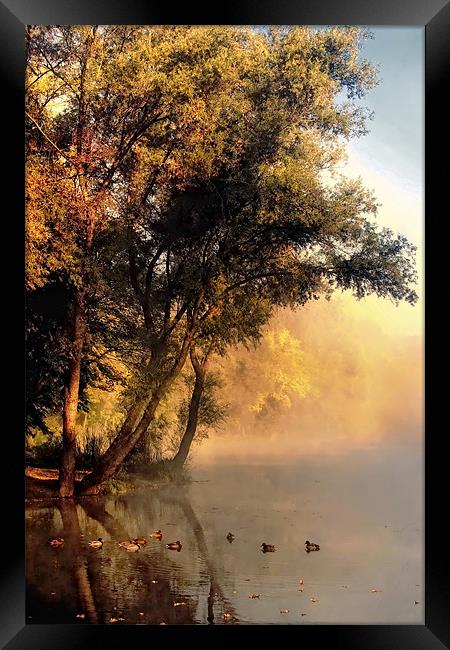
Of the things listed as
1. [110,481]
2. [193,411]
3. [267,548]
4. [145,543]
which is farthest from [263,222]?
[145,543]

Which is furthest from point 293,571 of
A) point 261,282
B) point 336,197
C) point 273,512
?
point 336,197

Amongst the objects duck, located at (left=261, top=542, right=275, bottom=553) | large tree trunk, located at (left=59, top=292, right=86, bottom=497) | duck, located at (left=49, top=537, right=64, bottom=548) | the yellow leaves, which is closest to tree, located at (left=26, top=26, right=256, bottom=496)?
large tree trunk, located at (left=59, top=292, right=86, bottom=497)

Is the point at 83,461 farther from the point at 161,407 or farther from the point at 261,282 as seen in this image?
the point at 261,282

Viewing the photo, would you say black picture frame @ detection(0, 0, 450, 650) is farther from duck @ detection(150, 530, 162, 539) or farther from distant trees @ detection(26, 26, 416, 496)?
duck @ detection(150, 530, 162, 539)

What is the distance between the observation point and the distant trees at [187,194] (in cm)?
505

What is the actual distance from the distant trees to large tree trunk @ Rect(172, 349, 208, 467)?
16 mm

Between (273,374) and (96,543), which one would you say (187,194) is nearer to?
(273,374)

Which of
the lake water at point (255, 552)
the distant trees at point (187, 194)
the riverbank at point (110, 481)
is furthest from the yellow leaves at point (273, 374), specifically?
the riverbank at point (110, 481)

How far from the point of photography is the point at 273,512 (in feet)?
16.3

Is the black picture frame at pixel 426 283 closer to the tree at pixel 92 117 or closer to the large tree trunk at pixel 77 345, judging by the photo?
the tree at pixel 92 117

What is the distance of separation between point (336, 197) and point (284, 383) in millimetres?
1150

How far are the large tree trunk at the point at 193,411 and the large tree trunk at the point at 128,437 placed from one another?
98 millimetres

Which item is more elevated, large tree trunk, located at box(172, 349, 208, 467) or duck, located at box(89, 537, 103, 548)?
large tree trunk, located at box(172, 349, 208, 467)

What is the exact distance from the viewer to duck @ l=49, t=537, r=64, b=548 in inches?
196
